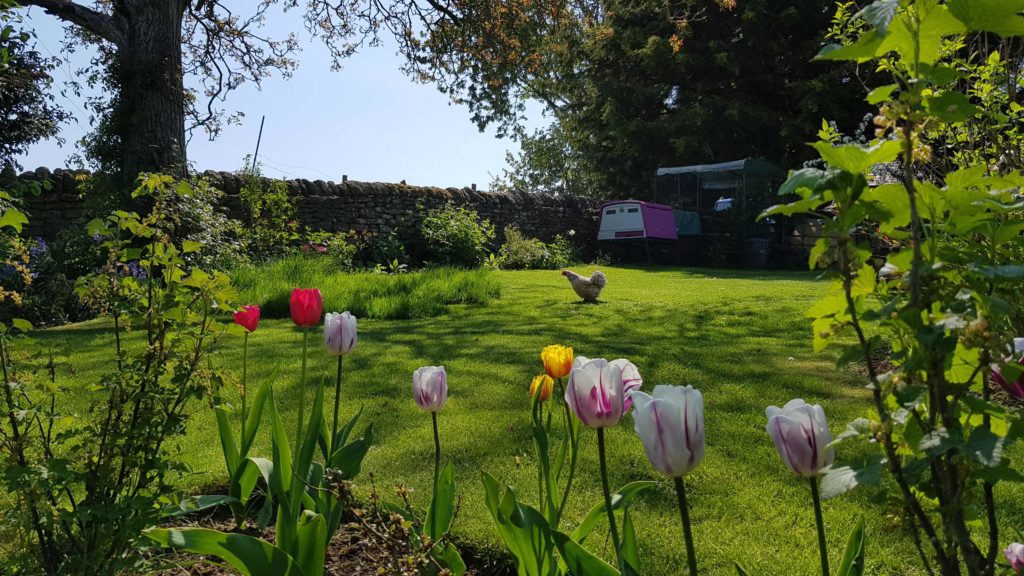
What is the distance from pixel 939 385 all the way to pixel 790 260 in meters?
16.3

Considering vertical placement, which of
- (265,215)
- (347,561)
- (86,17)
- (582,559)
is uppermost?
(86,17)

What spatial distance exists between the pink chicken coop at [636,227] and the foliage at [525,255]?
6.65 feet

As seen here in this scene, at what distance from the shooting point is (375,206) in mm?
12305

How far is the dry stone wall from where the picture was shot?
8.81 metres

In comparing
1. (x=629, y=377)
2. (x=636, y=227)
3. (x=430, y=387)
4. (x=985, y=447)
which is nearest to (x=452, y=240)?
(x=636, y=227)

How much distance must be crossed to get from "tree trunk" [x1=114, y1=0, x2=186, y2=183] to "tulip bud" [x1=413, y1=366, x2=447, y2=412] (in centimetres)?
789

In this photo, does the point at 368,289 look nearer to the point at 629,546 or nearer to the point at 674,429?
the point at 629,546

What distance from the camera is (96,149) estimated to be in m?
8.29

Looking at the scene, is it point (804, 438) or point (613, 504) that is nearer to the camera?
point (804, 438)

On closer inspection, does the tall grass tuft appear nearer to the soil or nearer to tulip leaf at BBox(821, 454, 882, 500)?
the soil

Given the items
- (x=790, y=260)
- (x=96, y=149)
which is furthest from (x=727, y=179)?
(x=96, y=149)

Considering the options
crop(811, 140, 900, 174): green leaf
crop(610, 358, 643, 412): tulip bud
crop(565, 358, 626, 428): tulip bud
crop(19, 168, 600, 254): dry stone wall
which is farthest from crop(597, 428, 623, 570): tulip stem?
crop(19, 168, 600, 254): dry stone wall

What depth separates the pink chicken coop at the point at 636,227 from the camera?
15195 millimetres

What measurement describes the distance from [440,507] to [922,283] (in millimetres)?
1120
